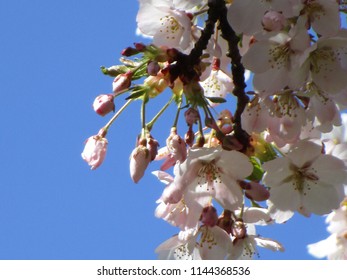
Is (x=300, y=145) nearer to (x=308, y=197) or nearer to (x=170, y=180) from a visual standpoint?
(x=308, y=197)

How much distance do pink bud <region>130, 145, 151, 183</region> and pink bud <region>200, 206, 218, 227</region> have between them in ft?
0.97

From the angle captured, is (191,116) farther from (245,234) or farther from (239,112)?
(245,234)

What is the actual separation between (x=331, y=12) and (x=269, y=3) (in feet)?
0.77

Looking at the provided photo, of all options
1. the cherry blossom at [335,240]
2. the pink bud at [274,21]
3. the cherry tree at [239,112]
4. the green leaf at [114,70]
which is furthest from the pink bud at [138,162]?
the cherry blossom at [335,240]

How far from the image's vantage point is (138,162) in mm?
2631

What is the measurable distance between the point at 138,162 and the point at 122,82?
335 mm

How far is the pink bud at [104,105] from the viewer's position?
9.10 feet

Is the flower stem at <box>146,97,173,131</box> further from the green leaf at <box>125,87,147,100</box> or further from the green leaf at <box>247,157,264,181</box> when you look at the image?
the green leaf at <box>247,157,264,181</box>

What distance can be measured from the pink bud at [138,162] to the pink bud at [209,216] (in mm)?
296

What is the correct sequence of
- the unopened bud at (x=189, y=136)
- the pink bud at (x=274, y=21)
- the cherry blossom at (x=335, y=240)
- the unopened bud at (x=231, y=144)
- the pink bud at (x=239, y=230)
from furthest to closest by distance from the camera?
1. the cherry blossom at (x=335, y=240)
2. the pink bud at (x=239, y=230)
3. the unopened bud at (x=189, y=136)
4. the unopened bud at (x=231, y=144)
5. the pink bud at (x=274, y=21)

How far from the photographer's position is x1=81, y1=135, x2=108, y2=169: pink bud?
2820 millimetres

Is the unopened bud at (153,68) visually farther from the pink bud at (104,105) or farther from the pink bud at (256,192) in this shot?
the pink bud at (256,192)

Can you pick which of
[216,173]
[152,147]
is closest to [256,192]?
[216,173]
